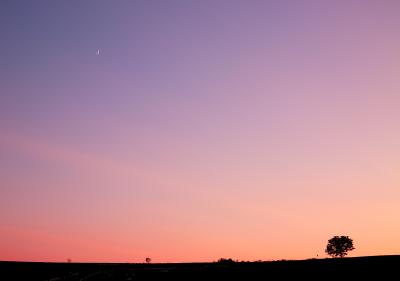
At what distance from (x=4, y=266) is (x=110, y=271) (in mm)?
4069

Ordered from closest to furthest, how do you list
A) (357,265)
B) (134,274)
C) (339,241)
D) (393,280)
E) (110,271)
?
(393,280)
(357,265)
(134,274)
(110,271)
(339,241)

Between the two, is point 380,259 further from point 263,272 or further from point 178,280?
point 178,280

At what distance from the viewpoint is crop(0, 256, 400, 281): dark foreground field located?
12.1 meters

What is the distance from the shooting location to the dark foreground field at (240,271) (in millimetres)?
12141

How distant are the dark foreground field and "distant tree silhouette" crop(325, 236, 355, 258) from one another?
92.2m

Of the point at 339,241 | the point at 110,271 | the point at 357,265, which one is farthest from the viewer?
the point at 339,241

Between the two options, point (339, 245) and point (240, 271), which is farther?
point (339, 245)

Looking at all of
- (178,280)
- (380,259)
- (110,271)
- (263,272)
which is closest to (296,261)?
(263,272)

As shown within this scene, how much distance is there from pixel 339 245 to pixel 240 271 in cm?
9481

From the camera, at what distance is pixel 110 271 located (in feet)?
49.1

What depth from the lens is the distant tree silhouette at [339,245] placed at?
99500 mm

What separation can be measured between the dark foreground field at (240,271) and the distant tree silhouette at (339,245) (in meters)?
92.2

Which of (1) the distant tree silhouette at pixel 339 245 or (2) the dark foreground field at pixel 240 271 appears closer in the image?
(2) the dark foreground field at pixel 240 271

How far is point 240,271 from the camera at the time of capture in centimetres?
1311
